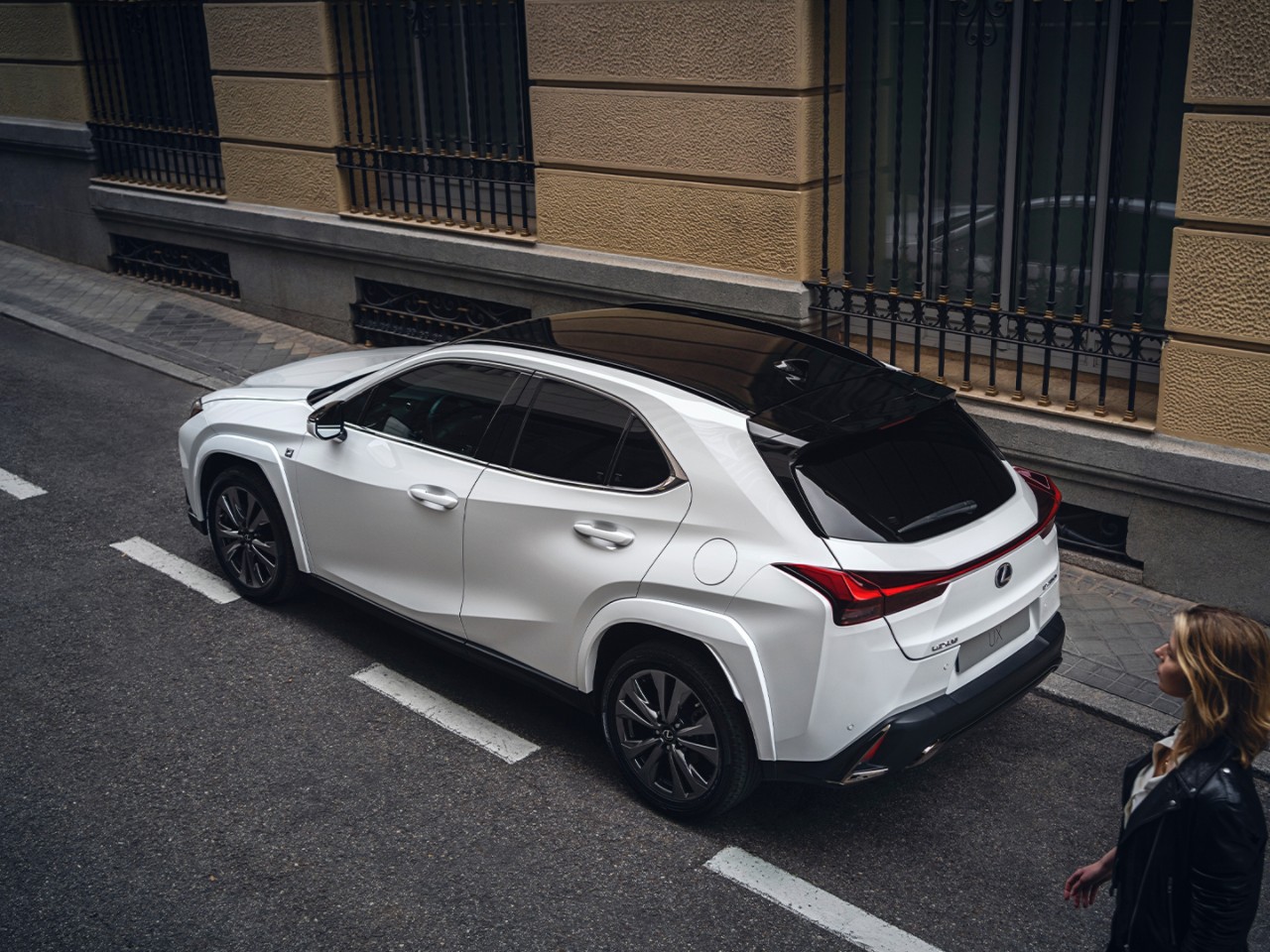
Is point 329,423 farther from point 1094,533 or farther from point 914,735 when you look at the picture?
point 1094,533

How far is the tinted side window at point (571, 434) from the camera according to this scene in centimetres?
522

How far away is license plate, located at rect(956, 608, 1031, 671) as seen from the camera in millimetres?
4812

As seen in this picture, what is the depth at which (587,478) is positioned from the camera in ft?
17.2

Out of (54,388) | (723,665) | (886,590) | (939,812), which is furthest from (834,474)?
(54,388)

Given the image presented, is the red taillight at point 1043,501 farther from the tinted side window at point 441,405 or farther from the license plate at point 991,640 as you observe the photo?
the tinted side window at point 441,405

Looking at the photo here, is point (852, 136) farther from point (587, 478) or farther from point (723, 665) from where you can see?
point (723, 665)

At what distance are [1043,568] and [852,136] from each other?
403 cm

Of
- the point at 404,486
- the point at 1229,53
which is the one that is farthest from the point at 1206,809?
the point at 1229,53

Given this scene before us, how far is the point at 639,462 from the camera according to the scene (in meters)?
5.09

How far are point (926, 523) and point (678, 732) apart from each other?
1.19 metres

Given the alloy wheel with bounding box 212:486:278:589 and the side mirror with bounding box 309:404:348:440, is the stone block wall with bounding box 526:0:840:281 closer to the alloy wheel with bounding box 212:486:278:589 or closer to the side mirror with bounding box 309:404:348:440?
the side mirror with bounding box 309:404:348:440

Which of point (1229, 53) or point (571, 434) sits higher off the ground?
point (1229, 53)

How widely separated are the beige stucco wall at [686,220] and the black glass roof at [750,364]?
258cm

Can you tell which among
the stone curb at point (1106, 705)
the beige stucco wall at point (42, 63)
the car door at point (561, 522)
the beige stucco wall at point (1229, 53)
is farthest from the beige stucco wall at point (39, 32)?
the stone curb at point (1106, 705)
